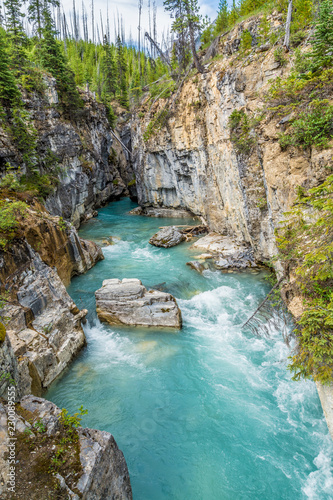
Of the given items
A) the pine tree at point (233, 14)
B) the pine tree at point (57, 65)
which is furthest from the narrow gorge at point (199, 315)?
the pine tree at point (233, 14)

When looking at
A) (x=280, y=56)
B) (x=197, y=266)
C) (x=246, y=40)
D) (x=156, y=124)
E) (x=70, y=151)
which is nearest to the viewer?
(x=280, y=56)

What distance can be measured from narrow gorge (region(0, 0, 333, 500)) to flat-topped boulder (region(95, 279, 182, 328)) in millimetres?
64

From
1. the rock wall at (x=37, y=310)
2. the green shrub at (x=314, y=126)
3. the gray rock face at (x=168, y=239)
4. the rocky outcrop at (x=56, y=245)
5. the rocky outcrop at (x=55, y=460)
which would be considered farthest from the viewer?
the gray rock face at (x=168, y=239)

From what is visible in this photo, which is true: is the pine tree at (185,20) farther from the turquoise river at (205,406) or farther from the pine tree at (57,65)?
the turquoise river at (205,406)

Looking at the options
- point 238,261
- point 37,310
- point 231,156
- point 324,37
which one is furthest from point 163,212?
point 324,37

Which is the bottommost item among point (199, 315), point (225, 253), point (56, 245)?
point (199, 315)

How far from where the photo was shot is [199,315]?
11.5 m

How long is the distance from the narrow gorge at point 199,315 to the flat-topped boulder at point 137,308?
64 mm

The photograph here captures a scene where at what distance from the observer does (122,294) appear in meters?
11.3

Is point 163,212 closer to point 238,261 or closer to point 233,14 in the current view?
point 238,261

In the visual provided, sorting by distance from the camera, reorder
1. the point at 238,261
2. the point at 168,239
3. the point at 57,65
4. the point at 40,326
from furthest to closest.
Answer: the point at 57,65 < the point at 168,239 < the point at 238,261 < the point at 40,326

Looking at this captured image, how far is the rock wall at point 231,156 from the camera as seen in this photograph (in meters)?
9.58

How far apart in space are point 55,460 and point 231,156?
52.2ft

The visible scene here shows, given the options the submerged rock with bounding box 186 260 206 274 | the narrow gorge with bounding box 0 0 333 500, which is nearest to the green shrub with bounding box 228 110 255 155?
the narrow gorge with bounding box 0 0 333 500
